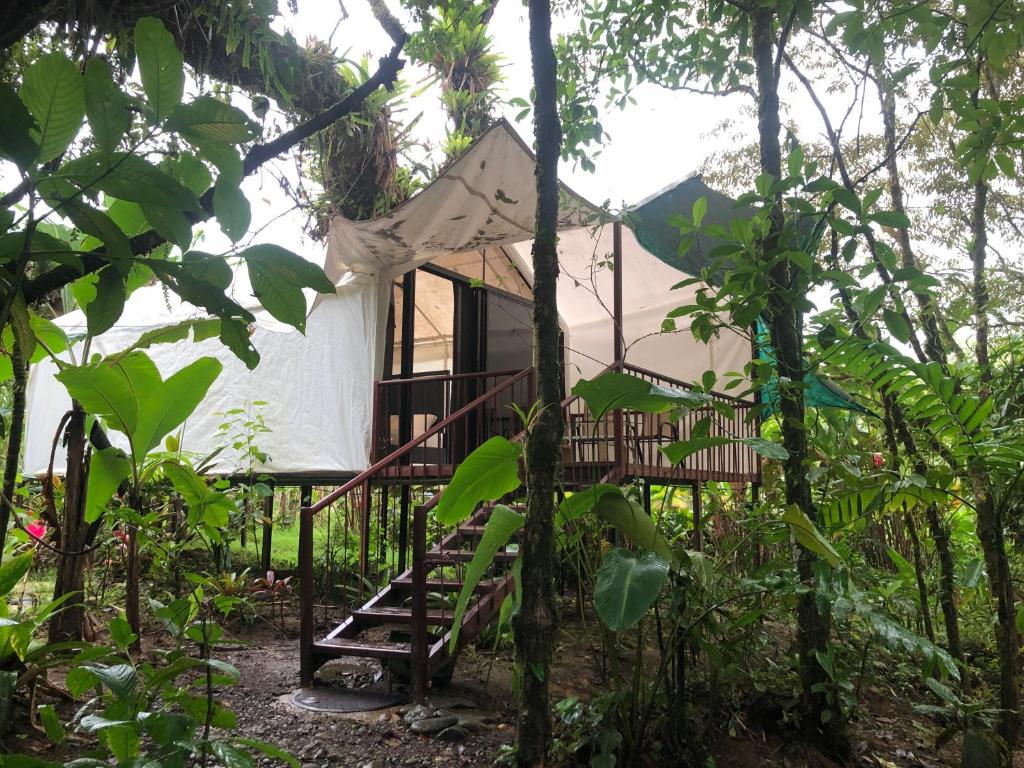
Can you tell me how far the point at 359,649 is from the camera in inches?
154

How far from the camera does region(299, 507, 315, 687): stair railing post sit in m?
4.00

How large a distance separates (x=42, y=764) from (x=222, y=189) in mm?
792

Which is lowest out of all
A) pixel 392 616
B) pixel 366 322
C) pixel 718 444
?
pixel 392 616

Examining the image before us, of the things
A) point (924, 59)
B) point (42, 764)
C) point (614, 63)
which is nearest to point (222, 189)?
point (42, 764)

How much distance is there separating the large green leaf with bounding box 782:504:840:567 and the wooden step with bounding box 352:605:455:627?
2202mm

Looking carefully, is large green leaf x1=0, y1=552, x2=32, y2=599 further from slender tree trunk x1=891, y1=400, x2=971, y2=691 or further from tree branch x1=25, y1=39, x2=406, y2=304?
slender tree trunk x1=891, y1=400, x2=971, y2=691

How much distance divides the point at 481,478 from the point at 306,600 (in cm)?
234

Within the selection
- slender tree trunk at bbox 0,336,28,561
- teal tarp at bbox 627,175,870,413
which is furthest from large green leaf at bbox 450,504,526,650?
teal tarp at bbox 627,175,870,413

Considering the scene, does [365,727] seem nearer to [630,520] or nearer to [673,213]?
[630,520]

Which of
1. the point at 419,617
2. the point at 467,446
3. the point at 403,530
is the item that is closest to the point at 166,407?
the point at 419,617

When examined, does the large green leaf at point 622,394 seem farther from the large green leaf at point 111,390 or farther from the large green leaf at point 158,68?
the large green leaf at point 158,68

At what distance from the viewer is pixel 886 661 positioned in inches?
184

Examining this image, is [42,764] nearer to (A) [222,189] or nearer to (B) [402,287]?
(A) [222,189]

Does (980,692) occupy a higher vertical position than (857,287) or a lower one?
lower
